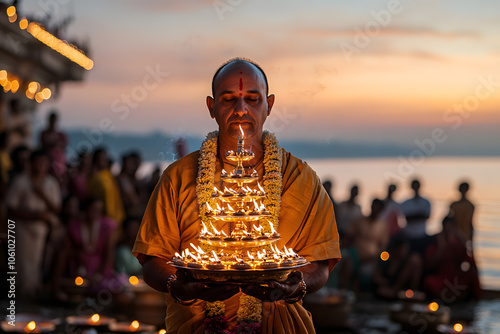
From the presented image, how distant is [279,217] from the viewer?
3.41 meters

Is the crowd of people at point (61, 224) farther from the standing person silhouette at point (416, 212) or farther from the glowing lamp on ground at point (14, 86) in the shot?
the glowing lamp on ground at point (14, 86)

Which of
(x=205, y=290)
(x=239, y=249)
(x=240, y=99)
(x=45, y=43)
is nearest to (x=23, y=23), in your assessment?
(x=45, y=43)

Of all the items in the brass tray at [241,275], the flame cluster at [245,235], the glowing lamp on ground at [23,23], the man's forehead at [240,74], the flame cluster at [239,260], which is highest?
the glowing lamp on ground at [23,23]

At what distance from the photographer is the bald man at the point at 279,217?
10.7ft

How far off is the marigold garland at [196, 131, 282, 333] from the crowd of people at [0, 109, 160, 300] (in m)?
5.69

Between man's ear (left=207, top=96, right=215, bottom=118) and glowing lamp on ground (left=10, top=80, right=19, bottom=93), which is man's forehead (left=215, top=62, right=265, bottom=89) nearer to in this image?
man's ear (left=207, top=96, right=215, bottom=118)

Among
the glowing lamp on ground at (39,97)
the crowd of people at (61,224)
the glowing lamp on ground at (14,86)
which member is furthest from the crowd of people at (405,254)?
the glowing lamp on ground at (39,97)

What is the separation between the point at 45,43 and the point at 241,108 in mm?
14153

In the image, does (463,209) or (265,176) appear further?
(463,209)

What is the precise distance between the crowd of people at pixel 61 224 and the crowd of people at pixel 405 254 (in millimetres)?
3055

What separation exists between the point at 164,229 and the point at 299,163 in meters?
0.73

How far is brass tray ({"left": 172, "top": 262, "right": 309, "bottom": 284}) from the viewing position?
9.28 feet

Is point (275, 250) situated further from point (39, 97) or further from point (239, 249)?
point (39, 97)

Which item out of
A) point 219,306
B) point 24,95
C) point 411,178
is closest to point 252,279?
point 219,306
